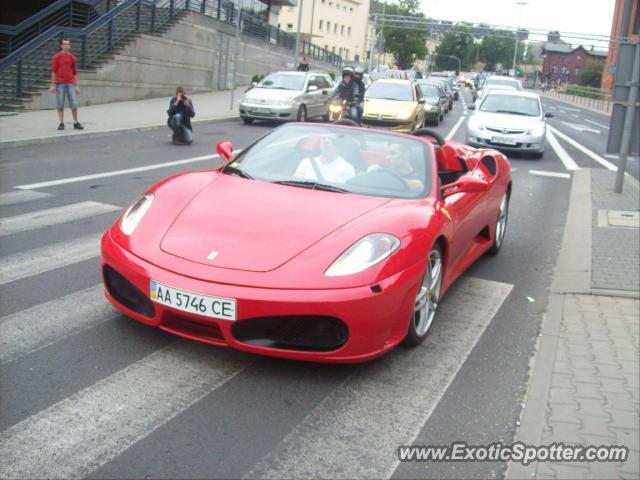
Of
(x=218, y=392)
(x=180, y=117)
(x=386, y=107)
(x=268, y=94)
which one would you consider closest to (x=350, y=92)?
(x=386, y=107)

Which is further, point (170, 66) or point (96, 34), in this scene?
point (170, 66)

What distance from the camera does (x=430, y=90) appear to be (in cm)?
2925

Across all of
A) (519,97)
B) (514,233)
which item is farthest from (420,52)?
(514,233)

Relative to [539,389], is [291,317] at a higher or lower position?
higher

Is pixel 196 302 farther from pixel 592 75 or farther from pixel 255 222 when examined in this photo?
pixel 592 75

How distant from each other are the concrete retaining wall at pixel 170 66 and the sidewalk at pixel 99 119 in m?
0.48

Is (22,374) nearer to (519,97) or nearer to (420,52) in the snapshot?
(519,97)

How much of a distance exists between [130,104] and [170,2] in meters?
7.35

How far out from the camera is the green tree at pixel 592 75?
347ft

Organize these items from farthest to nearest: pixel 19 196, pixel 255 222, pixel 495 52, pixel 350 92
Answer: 1. pixel 495 52
2. pixel 350 92
3. pixel 19 196
4. pixel 255 222

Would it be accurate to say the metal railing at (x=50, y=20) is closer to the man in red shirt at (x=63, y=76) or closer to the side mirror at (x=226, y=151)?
the man in red shirt at (x=63, y=76)

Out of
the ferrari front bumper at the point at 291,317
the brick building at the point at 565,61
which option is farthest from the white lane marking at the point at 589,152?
the brick building at the point at 565,61

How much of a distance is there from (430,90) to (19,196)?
22537 millimetres

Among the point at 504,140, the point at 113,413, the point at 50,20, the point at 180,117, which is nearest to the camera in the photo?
the point at 113,413
